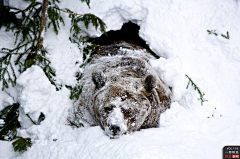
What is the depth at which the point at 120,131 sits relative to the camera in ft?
12.6

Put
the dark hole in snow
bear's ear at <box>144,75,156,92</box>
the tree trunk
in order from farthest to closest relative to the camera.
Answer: the dark hole in snow
the tree trunk
bear's ear at <box>144,75,156,92</box>

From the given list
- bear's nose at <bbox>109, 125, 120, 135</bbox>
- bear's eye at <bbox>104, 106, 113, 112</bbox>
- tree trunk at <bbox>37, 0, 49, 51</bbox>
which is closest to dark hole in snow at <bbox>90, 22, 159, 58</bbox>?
tree trunk at <bbox>37, 0, 49, 51</bbox>

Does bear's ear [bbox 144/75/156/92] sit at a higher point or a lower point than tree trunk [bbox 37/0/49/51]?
lower

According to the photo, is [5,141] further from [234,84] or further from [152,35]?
[234,84]

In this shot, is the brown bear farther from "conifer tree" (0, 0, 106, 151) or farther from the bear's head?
"conifer tree" (0, 0, 106, 151)

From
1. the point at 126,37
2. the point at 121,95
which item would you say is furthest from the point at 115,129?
the point at 126,37

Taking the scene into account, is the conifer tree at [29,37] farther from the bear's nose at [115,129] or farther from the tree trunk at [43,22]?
the bear's nose at [115,129]

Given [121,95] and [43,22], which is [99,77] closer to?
[121,95]

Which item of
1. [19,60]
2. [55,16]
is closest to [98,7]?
[55,16]

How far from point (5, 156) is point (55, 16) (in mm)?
2898

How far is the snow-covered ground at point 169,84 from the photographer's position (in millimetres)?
3799

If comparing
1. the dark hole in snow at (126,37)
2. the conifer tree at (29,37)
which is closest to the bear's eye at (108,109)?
the conifer tree at (29,37)

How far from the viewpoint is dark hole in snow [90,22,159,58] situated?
6.92 meters

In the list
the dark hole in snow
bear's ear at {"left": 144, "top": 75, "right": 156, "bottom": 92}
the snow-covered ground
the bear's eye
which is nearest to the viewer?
the snow-covered ground
